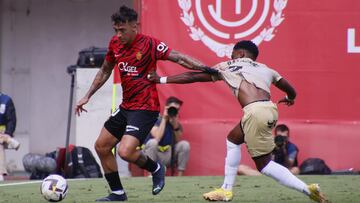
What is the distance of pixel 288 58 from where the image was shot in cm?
1738

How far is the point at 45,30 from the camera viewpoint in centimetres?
2059

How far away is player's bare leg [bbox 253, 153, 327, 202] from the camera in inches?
416

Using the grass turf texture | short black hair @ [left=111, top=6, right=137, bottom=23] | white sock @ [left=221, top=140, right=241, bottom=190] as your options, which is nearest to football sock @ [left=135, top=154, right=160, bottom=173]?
the grass turf texture

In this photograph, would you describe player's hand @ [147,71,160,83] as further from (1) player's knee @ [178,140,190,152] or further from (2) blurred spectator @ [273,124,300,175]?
(1) player's knee @ [178,140,190,152]

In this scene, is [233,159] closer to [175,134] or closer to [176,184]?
[176,184]

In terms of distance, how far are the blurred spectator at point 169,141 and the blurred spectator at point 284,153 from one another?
96cm

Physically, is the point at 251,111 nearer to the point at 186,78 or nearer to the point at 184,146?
the point at 186,78

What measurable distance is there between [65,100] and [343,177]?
23.0 ft

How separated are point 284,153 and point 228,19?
2367mm

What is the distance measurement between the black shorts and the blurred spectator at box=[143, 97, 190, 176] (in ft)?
18.2

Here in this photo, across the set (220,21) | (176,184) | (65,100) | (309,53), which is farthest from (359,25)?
(65,100)

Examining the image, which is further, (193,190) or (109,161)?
(193,190)

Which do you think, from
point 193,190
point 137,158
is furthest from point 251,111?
point 193,190

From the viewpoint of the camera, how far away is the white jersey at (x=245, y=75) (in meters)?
11.1
